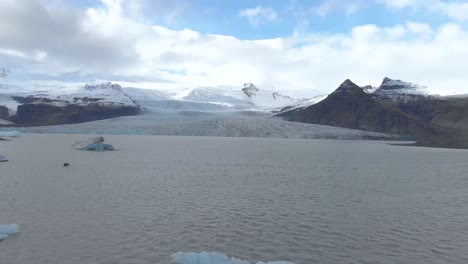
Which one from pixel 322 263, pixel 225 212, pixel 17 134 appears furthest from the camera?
pixel 17 134

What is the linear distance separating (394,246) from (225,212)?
26.2 ft

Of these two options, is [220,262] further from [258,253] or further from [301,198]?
[301,198]

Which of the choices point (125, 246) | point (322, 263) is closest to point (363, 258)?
point (322, 263)

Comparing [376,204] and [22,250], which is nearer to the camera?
[22,250]

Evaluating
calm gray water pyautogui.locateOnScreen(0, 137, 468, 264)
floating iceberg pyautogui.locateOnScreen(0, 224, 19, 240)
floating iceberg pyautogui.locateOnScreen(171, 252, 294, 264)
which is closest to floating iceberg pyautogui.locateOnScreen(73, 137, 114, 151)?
calm gray water pyautogui.locateOnScreen(0, 137, 468, 264)

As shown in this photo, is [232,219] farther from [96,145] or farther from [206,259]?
[96,145]

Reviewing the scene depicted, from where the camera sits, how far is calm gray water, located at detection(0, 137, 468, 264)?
1580 centimetres

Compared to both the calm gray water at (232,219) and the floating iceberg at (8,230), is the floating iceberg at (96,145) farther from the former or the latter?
the floating iceberg at (8,230)

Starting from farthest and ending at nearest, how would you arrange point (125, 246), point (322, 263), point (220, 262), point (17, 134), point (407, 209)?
point (17, 134) → point (407, 209) → point (125, 246) → point (322, 263) → point (220, 262)

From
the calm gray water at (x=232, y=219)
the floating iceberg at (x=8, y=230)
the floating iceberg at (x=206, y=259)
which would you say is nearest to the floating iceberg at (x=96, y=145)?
the calm gray water at (x=232, y=219)

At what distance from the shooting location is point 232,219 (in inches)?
813

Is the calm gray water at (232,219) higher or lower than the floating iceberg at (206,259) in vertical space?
lower

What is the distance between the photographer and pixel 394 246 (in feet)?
55.8

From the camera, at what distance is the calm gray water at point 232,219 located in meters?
15.8
